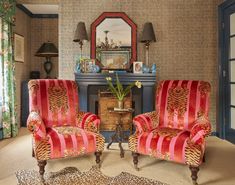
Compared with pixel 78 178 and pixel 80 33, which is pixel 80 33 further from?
pixel 78 178

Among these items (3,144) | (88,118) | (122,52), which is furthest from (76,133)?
(122,52)

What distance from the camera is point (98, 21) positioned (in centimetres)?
474

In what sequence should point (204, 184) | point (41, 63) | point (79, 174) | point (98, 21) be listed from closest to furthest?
1. point (204, 184)
2. point (79, 174)
3. point (98, 21)
4. point (41, 63)

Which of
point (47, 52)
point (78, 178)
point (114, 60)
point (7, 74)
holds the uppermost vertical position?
point (47, 52)

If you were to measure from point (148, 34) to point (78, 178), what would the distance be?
268 cm

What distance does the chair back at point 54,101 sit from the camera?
10.5 ft

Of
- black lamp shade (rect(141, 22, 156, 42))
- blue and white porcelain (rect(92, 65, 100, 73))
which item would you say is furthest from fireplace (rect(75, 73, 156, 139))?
black lamp shade (rect(141, 22, 156, 42))

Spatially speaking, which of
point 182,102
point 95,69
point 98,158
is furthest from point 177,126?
point 95,69

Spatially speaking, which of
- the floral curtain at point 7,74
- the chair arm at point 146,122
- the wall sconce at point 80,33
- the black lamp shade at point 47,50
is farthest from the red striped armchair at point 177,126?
the black lamp shade at point 47,50

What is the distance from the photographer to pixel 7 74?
181 inches

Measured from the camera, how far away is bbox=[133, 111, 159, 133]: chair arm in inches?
121

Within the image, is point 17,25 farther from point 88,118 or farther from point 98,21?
point 88,118

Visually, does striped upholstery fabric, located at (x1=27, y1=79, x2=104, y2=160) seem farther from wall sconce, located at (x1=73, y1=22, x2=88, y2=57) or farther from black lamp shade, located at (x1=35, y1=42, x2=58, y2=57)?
black lamp shade, located at (x1=35, y1=42, x2=58, y2=57)

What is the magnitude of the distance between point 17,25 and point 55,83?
2785 mm
